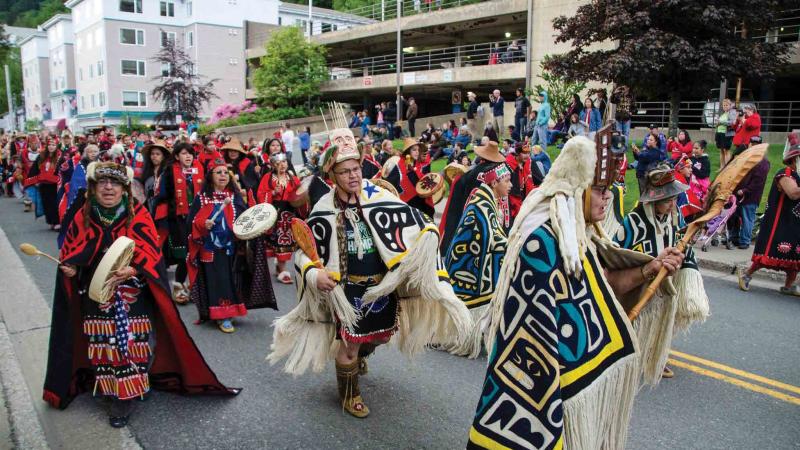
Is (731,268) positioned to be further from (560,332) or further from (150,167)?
(150,167)

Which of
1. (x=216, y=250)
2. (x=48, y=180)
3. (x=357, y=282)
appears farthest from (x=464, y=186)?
(x=48, y=180)

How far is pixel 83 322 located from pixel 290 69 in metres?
33.6

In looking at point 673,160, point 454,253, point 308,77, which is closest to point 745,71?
point 673,160

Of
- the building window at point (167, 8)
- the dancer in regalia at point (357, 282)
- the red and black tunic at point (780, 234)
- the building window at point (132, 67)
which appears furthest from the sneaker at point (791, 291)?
the building window at point (167, 8)

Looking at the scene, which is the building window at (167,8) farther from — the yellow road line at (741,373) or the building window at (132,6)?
the yellow road line at (741,373)

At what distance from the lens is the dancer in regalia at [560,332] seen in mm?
2746

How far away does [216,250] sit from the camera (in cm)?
641

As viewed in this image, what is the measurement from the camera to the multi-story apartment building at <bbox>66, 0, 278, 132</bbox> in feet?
169

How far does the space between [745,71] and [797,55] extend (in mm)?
5612

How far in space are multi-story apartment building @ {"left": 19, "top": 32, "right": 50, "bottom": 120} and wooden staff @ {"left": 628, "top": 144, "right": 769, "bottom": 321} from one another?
8493 centimetres

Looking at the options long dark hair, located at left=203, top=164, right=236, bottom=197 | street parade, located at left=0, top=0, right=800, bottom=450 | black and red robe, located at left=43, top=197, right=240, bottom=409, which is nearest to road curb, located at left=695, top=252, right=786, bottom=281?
street parade, located at left=0, top=0, right=800, bottom=450

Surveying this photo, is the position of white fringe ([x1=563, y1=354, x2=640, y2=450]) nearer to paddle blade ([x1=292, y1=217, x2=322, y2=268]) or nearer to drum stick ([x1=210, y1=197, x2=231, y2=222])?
paddle blade ([x1=292, y1=217, x2=322, y2=268])

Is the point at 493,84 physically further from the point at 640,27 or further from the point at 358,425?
the point at 358,425

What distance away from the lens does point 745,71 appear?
1540cm
